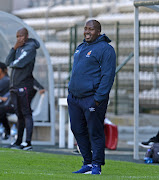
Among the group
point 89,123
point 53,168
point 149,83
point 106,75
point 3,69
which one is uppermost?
point 106,75

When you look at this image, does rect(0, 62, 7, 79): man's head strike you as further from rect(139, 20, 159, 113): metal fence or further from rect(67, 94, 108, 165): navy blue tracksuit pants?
rect(67, 94, 108, 165): navy blue tracksuit pants

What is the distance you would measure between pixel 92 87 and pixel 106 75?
196mm

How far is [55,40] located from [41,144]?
9.96m

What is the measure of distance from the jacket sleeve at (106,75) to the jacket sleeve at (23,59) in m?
3.33

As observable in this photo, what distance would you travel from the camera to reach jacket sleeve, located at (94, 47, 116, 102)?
6.23 meters

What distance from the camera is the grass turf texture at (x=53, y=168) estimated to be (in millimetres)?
6066

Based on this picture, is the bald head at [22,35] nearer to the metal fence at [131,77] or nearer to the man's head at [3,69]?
the man's head at [3,69]

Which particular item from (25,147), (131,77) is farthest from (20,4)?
(25,147)

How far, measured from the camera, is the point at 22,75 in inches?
374

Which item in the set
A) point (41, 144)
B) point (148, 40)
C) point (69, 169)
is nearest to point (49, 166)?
point (69, 169)

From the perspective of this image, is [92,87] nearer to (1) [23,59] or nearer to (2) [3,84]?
(1) [23,59]

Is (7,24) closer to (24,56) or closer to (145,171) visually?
(24,56)

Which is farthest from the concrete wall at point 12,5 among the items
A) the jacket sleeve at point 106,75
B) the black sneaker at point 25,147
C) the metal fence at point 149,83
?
the jacket sleeve at point 106,75

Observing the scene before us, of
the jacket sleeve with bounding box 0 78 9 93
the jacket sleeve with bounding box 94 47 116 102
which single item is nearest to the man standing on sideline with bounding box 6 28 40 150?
the jacket sleeve with bounding box 0 78 9 93
